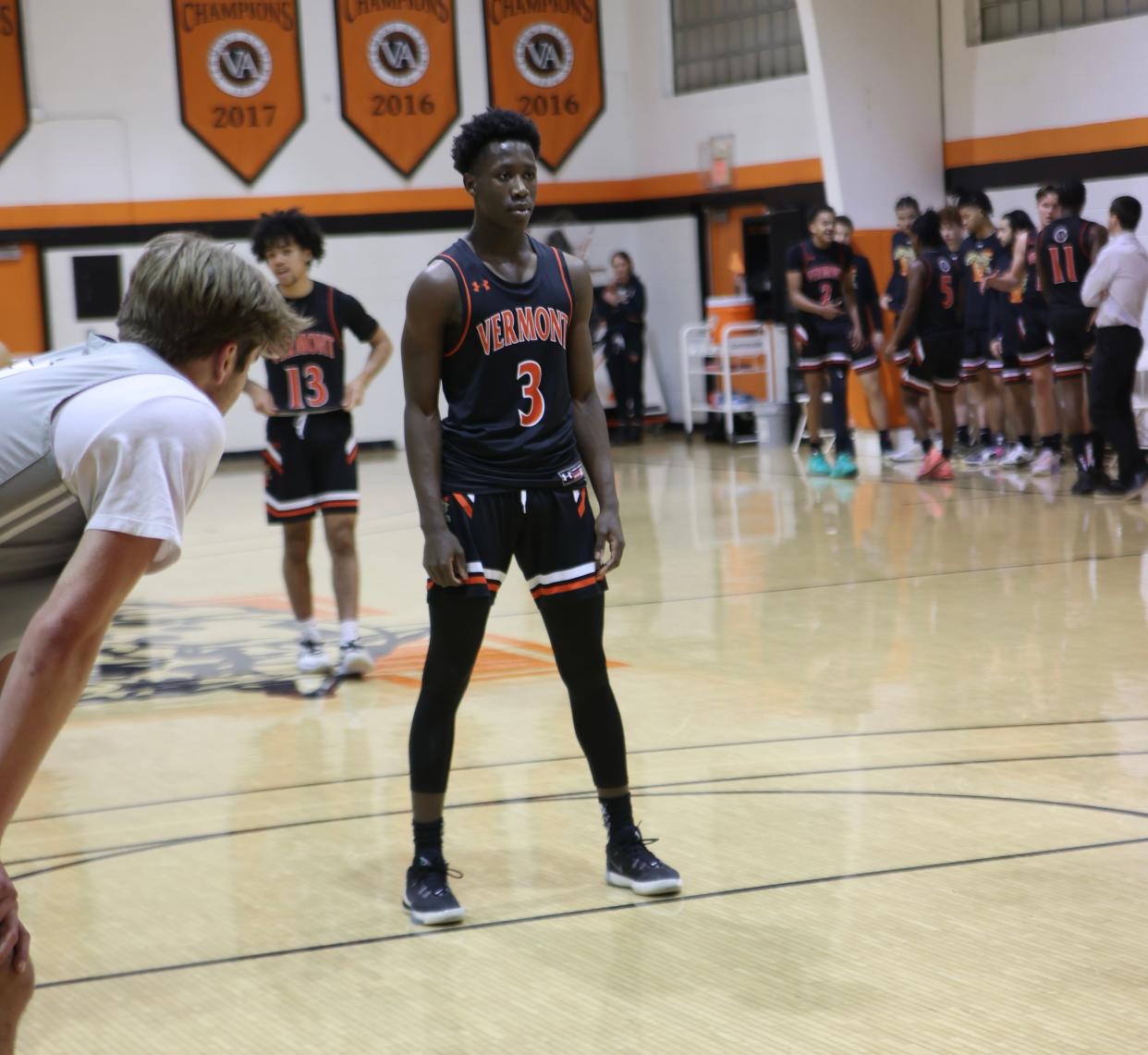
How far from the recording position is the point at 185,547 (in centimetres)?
1000

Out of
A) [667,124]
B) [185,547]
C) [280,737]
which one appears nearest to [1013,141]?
[667,124]

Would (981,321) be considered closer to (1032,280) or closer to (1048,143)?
(1032,280)

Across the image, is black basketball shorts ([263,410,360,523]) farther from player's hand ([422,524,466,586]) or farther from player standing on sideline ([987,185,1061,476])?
player standing on sideline ([987,185,1061,476])

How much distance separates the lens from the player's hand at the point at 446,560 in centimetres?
344

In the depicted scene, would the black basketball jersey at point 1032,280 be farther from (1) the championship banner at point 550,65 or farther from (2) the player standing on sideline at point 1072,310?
(1) the championship banner at point 550,65

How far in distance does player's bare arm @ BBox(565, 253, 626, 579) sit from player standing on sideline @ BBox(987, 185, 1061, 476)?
8.36 m

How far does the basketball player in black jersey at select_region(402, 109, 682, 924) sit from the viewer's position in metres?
3.52

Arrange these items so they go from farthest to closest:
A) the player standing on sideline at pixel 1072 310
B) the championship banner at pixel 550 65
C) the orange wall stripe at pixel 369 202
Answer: the championship banner at pixel 550 65
the orange wall stripe at pixel 369 202
the player standing on sideline at pixel 1072 310

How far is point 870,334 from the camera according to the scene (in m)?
13.0

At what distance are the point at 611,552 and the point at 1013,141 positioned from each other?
1087cm

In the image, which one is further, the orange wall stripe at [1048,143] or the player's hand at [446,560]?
the orange wall stripe at [1048,143]

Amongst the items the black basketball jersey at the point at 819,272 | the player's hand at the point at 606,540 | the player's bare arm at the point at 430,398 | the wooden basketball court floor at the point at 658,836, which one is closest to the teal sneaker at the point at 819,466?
the black basketball jersey at the point at 819,272

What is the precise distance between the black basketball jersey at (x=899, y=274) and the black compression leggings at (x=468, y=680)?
1003 centimetres

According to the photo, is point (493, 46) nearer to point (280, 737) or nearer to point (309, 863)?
point (280, 737)
